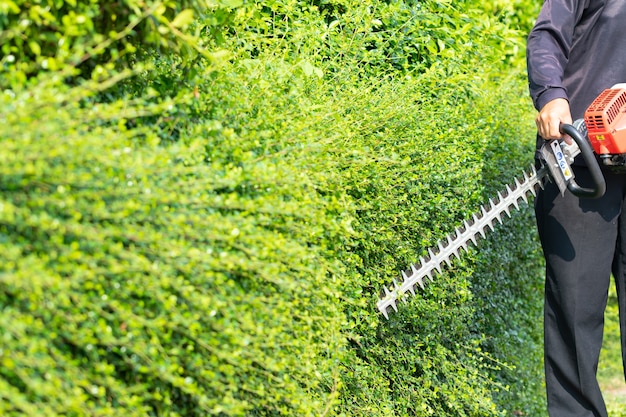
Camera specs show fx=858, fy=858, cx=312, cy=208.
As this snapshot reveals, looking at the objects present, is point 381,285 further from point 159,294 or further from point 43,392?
point 43,392

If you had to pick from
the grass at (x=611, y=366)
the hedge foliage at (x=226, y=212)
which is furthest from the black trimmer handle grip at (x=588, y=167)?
the grass at (x=611, y=366)

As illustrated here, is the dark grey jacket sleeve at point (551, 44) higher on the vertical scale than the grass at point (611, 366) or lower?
higher

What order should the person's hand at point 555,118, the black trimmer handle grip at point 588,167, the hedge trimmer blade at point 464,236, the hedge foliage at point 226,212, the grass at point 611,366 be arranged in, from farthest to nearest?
the grass at point 611,366
the hedge trimmer blade at point 464,236
the person's hand at point 555,118
the black trimmer handle grip at point 588,167
the hedge foliage at point 226,212

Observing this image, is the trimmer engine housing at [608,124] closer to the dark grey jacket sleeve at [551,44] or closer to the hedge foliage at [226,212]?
the dark grey jacket sleeve at [551,44]

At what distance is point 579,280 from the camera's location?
11.2 feet

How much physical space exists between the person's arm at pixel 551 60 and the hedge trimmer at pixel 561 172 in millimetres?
83

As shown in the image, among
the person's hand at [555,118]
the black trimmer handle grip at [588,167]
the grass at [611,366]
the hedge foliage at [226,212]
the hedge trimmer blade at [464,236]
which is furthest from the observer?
the grass at [611,366]

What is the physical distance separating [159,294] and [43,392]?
0.33 meters

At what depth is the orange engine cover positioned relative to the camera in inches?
122

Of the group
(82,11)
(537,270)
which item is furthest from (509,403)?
(82,11)

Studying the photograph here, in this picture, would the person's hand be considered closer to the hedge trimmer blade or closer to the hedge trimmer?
the hedge trimmer

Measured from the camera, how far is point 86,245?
1748 mm

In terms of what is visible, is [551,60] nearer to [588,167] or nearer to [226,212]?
[588,167]

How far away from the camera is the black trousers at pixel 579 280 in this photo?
338 cm
